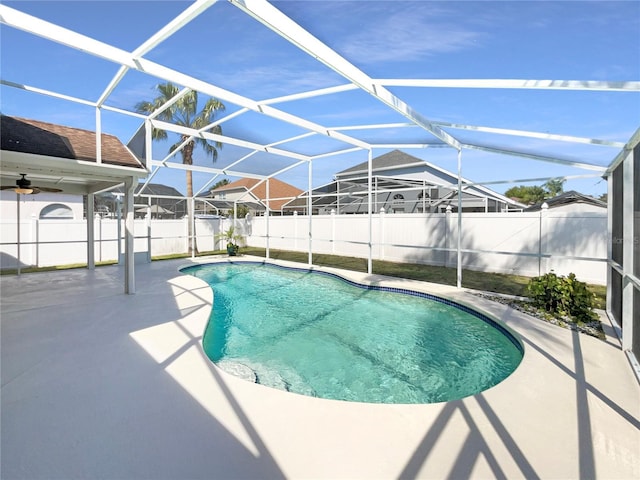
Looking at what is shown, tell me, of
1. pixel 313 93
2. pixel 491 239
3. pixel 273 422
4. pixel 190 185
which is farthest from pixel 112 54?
pixel 190 185

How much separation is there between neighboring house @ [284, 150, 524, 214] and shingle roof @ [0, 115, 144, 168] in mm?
7689

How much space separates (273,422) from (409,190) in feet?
40.0

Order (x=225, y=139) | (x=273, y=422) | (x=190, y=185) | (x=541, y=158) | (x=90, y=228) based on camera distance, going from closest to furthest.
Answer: (x=273, y=422)
(x=541, y=158)
(x=225, y=139)
(x=90, y=228)
(x=190, y=185)

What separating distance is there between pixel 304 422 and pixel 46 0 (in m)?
5.15

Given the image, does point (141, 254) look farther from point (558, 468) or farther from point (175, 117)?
point (558, 468)

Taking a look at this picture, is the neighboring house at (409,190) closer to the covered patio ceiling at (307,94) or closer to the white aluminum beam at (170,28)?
the covered patio ceiling at (307,94)

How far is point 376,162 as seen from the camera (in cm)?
1753

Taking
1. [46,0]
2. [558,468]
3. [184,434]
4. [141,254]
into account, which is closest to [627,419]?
[558,468]

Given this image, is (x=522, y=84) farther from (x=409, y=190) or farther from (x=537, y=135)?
(x=409, y=190)

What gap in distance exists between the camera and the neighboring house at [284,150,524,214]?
14156 millimetres

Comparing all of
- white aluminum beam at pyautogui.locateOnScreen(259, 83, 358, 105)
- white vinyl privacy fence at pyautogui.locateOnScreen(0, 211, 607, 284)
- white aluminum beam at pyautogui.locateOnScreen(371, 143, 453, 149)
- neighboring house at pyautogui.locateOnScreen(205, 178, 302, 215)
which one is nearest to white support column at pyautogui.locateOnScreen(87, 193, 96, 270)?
white vinyl privacy fence at pyautogui.locateOnScreen(0, 211, 607, 284)

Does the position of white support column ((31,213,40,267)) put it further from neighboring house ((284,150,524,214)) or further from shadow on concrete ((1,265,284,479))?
neighboring house ((284,150,524,214))

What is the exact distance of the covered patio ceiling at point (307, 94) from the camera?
11.2 feet

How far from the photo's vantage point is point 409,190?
527 inches
